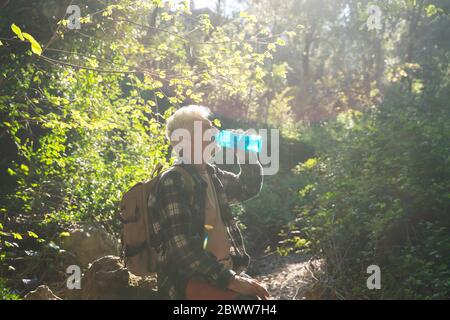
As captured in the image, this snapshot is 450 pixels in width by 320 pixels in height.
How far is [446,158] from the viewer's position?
20.2 ft

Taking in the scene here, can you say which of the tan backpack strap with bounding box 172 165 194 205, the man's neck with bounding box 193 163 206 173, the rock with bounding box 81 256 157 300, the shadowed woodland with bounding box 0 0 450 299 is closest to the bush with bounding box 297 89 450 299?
the shadowed woodland with bounding box 0 0 450 299

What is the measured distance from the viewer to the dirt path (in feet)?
19.4

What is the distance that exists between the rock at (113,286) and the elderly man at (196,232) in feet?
4.69

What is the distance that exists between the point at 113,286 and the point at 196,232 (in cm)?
182

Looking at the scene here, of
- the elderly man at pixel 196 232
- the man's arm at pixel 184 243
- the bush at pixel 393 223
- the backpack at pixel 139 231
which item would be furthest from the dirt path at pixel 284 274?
the man's arm at pixel 184 243

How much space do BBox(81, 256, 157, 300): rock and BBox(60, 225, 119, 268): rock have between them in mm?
1678

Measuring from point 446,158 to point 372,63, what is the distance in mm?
25842

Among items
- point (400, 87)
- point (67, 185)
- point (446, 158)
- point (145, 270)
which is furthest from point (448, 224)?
point (400, 87)

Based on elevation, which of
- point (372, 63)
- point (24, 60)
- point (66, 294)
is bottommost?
point (66, 294)

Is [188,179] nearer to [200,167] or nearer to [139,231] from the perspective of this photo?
[200,167]

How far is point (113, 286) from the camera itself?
4191 millimetres

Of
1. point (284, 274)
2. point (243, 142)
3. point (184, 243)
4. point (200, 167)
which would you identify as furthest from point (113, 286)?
point (284, 274)

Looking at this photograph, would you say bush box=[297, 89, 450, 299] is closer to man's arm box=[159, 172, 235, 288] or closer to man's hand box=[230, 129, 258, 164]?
man's hand box=[230, 129, 258, 164]
